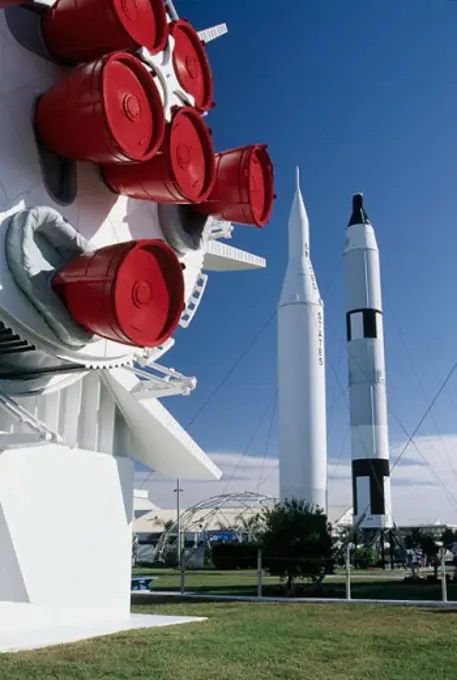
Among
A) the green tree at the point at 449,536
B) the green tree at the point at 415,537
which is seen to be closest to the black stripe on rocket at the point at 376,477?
the green tree at the point at 415,537

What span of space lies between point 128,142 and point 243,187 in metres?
2.99

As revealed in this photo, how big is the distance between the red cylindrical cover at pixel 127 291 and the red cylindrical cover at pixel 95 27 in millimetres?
3456

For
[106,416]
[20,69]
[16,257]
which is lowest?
[106,416]

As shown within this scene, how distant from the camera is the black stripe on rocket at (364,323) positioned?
49.6m

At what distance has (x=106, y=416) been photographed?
704 inches

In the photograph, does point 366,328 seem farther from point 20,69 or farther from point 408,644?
point 20,69

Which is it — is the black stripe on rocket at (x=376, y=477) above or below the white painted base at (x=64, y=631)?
above

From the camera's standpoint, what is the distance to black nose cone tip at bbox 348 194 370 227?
172 ft

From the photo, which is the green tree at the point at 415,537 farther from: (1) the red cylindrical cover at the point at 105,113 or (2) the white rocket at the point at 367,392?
(1) the red cylindrical cover at the point at 105,113

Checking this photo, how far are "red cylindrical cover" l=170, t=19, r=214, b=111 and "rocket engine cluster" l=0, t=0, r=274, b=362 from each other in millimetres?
56

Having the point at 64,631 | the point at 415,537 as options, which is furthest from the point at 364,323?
the point at 64,631

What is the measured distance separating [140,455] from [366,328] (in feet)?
105

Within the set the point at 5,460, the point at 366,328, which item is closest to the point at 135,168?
the point at 5,460

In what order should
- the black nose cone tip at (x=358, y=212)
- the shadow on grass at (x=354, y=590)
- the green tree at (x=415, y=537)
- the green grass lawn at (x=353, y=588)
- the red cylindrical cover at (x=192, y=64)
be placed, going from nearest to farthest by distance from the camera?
the red cylindrical cover at (x=192, y=64), the shadow on grass at (x=354, y=590), the green grass lawn at (x=353, y=588), the black nose cone tip at (x=358, y=212), the green tree at (x=415, y=537)
